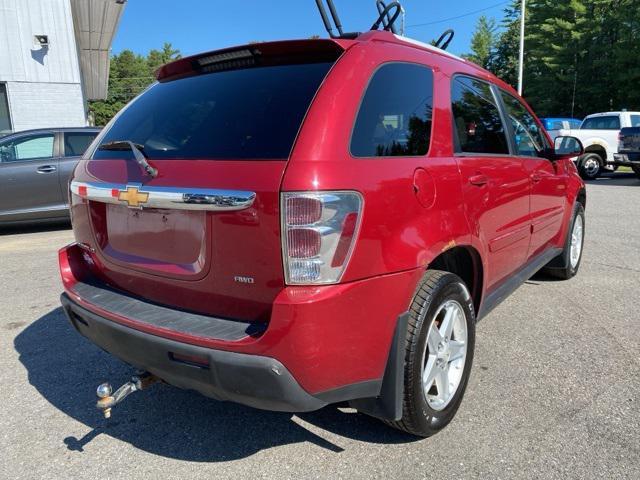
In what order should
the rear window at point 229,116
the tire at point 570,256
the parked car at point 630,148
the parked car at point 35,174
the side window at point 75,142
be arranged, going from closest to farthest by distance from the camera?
the rear window at point 229,116
the tire at point 570,256
the parked car at point 35,174
the side window at point 75,142
the parked car at point 630,148

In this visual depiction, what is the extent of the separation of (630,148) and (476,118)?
13649mm

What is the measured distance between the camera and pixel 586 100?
115ft

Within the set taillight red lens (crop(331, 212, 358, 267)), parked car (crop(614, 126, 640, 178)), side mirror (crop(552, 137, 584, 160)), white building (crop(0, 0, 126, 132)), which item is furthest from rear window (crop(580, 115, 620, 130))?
taillight red lens (crop(331, 212, 358, 267))

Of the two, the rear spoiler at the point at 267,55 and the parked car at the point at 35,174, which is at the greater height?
the rear spoiler at the point at 267,55

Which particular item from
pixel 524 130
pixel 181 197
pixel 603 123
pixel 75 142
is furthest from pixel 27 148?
pixel 603 123

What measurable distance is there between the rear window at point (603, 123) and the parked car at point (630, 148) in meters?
2.57

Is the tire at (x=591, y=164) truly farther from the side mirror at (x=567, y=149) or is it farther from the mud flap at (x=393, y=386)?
the mud flap at (x=393, y=386)

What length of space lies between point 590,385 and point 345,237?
6.69 ft

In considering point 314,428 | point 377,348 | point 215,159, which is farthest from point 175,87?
point 314,428

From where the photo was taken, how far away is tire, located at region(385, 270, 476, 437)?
2.24 m

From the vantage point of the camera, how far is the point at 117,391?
2293 mm

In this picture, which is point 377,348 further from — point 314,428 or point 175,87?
point 175,87

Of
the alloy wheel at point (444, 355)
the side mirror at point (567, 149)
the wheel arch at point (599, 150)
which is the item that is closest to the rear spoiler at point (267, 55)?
the alloy wheel at point (444, 355)

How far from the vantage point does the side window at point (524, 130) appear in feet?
12.2
